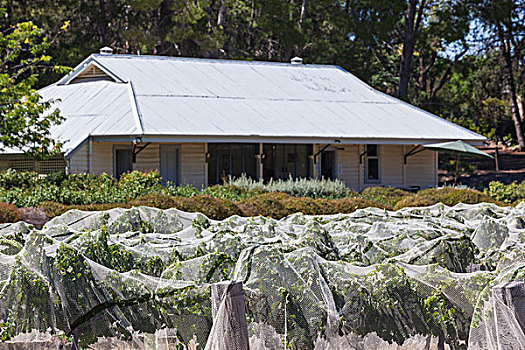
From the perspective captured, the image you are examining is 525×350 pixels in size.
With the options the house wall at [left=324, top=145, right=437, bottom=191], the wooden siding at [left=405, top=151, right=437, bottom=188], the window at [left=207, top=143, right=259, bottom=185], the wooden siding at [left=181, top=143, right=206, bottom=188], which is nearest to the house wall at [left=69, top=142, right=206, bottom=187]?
the wooden siding at [left=181, top=143, right=206, bottom=188]

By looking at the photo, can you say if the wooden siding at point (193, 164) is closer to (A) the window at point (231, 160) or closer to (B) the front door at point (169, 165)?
(B) the front door at point (169, 165)

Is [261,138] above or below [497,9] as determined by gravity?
below

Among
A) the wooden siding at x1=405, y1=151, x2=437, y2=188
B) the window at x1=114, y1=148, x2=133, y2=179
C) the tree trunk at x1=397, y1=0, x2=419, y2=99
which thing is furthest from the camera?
the tree trunk at x1=397, y1=0, x2=419, y2=99

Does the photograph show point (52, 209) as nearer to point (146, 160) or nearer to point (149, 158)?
point (146, 160)

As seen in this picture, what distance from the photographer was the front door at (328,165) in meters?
27.9

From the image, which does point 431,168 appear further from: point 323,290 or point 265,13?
point 323,290

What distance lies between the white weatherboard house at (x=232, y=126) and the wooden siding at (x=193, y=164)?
34 mm

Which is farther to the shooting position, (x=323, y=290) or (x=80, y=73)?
(x=80, y=73)

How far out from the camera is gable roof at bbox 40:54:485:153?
2447cm

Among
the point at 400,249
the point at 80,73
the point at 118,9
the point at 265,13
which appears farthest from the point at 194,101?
the point at 400,249

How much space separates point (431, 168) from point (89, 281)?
2456cm

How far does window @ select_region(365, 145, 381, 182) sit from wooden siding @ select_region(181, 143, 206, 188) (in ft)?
22.1

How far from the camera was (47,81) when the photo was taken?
123 ft

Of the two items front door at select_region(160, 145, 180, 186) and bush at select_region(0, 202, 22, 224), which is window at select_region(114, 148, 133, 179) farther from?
bush at select_region(0, 202, 22, 224)
